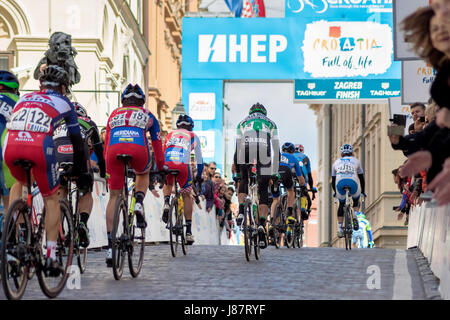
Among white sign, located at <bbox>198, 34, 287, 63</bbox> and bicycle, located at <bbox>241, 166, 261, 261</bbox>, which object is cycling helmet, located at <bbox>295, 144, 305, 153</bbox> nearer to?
bicycle, located at <bbox>241, 166, 261, 261</bbox>

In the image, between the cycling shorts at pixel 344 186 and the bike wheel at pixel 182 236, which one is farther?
the cycling shorts at pixel 344 186

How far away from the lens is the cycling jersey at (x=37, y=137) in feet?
29.9

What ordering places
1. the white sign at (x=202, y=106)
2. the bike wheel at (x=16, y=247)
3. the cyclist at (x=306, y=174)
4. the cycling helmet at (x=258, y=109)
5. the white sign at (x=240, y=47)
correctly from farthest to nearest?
the white sign at (x=202, y=106) < the white sign at (x=240, y=47) < the cyclist at (x=306, y=174) < the cycling helmet at (x=258, y=109) < the bike wheel at (x=16, y=247)

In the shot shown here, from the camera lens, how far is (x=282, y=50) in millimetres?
34719

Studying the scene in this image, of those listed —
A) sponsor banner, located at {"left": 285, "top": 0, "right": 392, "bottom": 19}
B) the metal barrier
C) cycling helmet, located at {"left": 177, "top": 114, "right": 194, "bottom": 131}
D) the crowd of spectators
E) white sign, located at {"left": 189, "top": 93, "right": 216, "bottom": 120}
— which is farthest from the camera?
white sign, located at {"left": 189, "top": 93, "right": 216, "bottom": 120}

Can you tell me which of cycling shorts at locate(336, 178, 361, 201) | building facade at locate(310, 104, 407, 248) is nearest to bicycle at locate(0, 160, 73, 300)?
cycling shorts at locate(336, 178, 361, 201)

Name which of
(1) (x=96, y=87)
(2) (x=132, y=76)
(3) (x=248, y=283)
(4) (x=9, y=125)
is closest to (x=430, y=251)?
(3) (x=248, y=283)

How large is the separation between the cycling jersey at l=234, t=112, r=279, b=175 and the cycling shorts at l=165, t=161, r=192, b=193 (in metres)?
1.52

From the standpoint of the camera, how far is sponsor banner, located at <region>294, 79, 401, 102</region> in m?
34.1

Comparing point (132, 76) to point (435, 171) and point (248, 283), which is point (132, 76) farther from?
point (435, 171)

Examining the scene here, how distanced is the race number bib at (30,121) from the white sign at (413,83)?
35.6 ft

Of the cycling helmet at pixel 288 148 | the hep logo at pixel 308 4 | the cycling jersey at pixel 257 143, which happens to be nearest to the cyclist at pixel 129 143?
the cycling jersey at pixel 257 143

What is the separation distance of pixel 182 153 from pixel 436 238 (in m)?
5.59

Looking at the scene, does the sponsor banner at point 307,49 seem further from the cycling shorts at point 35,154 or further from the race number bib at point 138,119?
the cycling shorts at point 35,154
